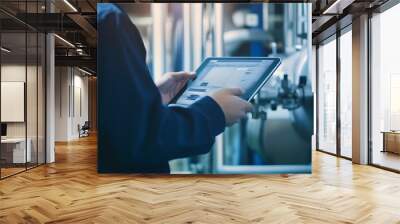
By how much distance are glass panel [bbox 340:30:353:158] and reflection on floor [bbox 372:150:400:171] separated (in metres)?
0.93

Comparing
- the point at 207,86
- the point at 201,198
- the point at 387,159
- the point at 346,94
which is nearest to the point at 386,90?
the point at 387,159

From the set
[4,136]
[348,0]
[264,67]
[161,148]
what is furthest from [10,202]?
[348,0]

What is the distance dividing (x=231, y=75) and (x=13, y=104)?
4268mm

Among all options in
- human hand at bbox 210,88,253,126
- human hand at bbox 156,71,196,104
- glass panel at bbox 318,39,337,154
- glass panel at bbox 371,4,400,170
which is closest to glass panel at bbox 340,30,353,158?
glass panel at bbox 318,39,337,154

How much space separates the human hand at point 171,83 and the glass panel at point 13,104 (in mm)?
2739

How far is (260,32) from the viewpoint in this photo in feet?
21.5

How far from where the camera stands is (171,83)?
21.2 feet

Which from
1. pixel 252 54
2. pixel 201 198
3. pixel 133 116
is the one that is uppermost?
pixel 252 54

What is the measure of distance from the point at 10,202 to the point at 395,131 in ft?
21.8

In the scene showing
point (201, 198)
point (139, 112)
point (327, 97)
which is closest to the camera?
point (201, 198)

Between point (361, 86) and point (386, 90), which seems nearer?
point (386, 90)

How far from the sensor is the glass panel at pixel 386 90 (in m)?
7.30

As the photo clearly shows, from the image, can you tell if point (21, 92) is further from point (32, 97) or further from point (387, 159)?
point (387, 159)

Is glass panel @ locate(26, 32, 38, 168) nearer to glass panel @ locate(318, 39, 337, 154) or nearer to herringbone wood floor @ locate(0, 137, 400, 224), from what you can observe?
herringbone wood floor @ locate(0, 137, 400, 224)
